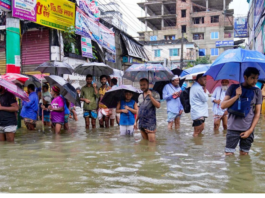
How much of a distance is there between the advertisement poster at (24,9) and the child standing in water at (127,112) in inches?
225

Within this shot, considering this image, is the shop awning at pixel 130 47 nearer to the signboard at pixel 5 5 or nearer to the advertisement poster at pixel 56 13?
the advertisement poster at pixel 56 13

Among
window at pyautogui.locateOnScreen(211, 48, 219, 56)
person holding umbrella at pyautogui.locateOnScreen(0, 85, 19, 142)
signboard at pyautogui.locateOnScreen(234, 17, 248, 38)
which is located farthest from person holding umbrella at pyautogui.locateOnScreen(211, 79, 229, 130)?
window at pyautogui.locateOnScreen(211, 48, 219, 56)

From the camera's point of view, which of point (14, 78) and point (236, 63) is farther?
A: point (14, 78)

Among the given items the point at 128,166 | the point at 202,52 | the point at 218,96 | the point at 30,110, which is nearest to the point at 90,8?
the point at 30,110

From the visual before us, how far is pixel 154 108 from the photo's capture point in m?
6.33

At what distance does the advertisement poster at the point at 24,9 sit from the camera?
10180 millimetres

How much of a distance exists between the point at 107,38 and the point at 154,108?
14.2m

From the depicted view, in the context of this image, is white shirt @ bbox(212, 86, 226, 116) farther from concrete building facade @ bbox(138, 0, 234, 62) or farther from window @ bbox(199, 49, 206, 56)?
window @ bbox(199, 49, 206, 56)

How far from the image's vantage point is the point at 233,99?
4.58 m

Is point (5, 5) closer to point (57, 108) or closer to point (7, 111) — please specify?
point (57, 108)

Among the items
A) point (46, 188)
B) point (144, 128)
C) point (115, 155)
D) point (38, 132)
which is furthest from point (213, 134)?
point (46, 188)

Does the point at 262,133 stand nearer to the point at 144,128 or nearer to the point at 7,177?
the point at 144,128

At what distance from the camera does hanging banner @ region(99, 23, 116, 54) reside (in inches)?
733

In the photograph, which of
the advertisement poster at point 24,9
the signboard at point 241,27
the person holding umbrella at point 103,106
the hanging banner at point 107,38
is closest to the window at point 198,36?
the signboard at point 241,27
